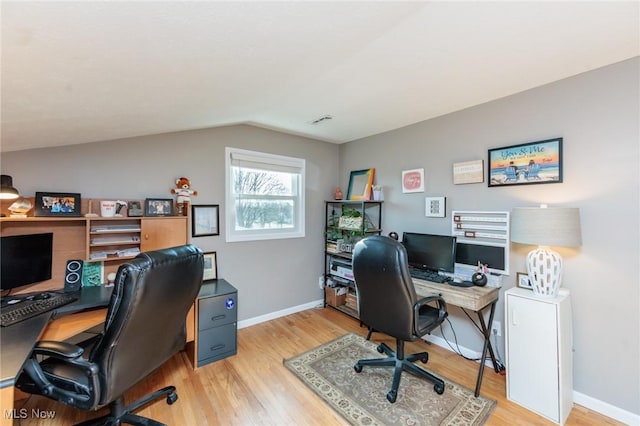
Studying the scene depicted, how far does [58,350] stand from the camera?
4.28ft

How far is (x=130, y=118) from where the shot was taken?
1.79 metres

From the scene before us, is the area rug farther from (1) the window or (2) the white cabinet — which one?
(1) the window

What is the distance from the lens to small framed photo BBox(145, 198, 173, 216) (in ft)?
7.85

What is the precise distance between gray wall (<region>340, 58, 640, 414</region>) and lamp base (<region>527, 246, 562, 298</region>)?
0.26 meters

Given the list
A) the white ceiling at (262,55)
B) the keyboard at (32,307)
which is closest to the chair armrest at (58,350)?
the keyboard at (32,307)

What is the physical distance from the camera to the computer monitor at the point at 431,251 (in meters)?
2.43

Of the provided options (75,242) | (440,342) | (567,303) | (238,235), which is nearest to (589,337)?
(567,303)

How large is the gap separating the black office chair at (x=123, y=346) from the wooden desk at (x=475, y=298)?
1.85m

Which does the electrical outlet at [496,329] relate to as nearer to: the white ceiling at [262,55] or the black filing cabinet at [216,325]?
the white ceiling at [262,55]

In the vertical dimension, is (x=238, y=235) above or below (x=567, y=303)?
above

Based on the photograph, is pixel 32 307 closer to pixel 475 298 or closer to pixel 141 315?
pixel 141 315

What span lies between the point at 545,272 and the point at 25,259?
3570 mm

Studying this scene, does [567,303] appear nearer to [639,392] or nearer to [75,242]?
[639,392]

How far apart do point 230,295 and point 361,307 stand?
1181 mm
